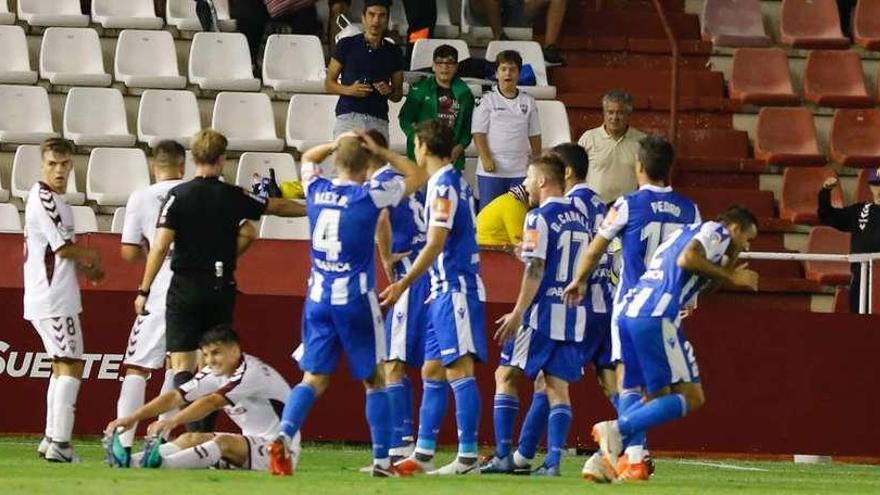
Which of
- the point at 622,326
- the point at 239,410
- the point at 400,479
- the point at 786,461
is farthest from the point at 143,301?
the point at 786,461

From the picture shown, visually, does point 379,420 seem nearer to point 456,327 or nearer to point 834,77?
point 456,327

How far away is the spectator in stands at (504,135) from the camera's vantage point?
17844 millimetres

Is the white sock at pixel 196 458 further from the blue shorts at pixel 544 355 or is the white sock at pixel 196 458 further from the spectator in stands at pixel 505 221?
the spectator in stands at pixel 505 221

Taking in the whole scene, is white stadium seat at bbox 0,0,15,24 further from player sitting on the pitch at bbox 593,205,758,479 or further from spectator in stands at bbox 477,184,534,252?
player sitting on the pitch at bbox 593,205,758,479

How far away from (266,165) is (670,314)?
23.1 feet

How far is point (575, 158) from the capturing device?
13.2 m

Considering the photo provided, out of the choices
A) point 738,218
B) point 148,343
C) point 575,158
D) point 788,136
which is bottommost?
point 148,343

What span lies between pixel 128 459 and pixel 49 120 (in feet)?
22.7

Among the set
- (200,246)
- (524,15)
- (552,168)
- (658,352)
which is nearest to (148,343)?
(200,246)

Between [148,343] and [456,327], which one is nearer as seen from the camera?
[456,327]

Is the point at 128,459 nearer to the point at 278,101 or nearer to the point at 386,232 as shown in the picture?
the point at 386,232

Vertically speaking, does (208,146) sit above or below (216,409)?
above

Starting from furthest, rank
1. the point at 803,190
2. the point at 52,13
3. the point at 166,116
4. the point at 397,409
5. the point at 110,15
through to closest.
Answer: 1. the point at 803,190
2. the point at 110,15
3. the point at 52,13
4. the point at 166,116
5. the point at 397,409

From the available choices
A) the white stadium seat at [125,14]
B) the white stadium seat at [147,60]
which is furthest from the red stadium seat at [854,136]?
the white stadium seat at [125,14]
